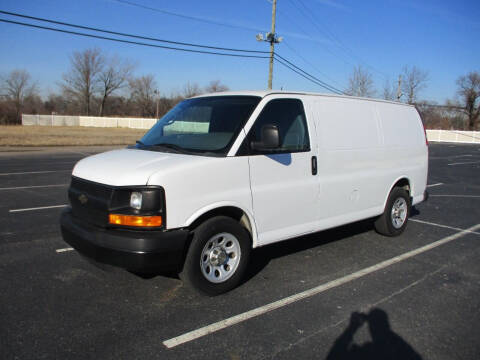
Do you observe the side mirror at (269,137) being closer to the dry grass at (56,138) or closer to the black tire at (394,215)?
the black tire at (394,215)

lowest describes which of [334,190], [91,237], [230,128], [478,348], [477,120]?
[478,348]

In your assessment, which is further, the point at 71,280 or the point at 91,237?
the point at 71,280

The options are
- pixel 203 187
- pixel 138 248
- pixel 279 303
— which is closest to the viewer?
pixel 138 248

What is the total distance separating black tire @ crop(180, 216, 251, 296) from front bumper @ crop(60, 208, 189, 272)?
0.14 metres

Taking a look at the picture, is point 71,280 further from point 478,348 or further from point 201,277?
point 478,348

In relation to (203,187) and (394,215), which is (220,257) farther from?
(394,215)

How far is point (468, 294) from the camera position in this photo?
4359 millimetres

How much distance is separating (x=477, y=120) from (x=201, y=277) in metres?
82.3

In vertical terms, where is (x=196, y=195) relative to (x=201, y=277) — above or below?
above

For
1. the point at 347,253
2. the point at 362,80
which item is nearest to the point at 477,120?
the point at 362,80

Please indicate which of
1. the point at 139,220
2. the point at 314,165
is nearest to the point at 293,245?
the point at 314,165

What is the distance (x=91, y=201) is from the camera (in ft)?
13.0

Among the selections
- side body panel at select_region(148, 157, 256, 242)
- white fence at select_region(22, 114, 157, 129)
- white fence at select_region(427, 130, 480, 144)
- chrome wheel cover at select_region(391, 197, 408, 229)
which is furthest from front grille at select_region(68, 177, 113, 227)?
white fence at select_region(22, 114, 157, 129)

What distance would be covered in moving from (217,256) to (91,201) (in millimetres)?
1361
